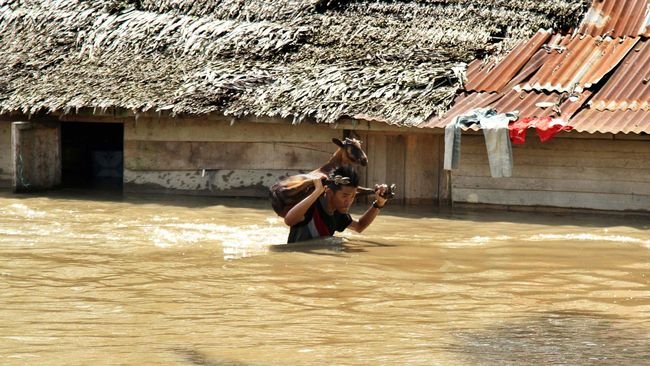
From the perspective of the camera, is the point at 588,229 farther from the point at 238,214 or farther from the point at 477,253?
the point at 238,214

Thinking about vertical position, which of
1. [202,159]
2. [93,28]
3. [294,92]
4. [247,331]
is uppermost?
[93,28]

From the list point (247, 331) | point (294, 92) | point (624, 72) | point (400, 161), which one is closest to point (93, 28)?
point (294, 92)

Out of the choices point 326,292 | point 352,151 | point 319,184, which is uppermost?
point 352,151

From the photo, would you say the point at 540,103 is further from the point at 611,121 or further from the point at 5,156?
the point at 5,156

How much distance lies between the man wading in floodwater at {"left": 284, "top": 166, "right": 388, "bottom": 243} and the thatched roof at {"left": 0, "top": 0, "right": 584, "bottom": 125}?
3.06 metres

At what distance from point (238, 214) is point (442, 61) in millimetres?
3134

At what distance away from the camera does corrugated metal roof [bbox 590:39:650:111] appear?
11.5m

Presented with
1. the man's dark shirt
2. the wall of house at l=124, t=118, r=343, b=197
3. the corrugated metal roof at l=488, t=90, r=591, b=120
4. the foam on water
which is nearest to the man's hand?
the man's dark shirt

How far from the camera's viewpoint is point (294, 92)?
1268 cm

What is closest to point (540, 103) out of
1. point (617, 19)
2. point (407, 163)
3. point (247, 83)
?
point (407, 163)

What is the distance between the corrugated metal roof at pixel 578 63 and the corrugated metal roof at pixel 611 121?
594mm

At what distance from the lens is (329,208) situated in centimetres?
895

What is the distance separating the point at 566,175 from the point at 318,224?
13.2 ft

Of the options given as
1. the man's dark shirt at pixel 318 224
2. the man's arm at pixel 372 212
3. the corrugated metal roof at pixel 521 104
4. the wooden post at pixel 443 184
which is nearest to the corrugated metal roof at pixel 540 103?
the corrugated metal roof at pixel 521 104
